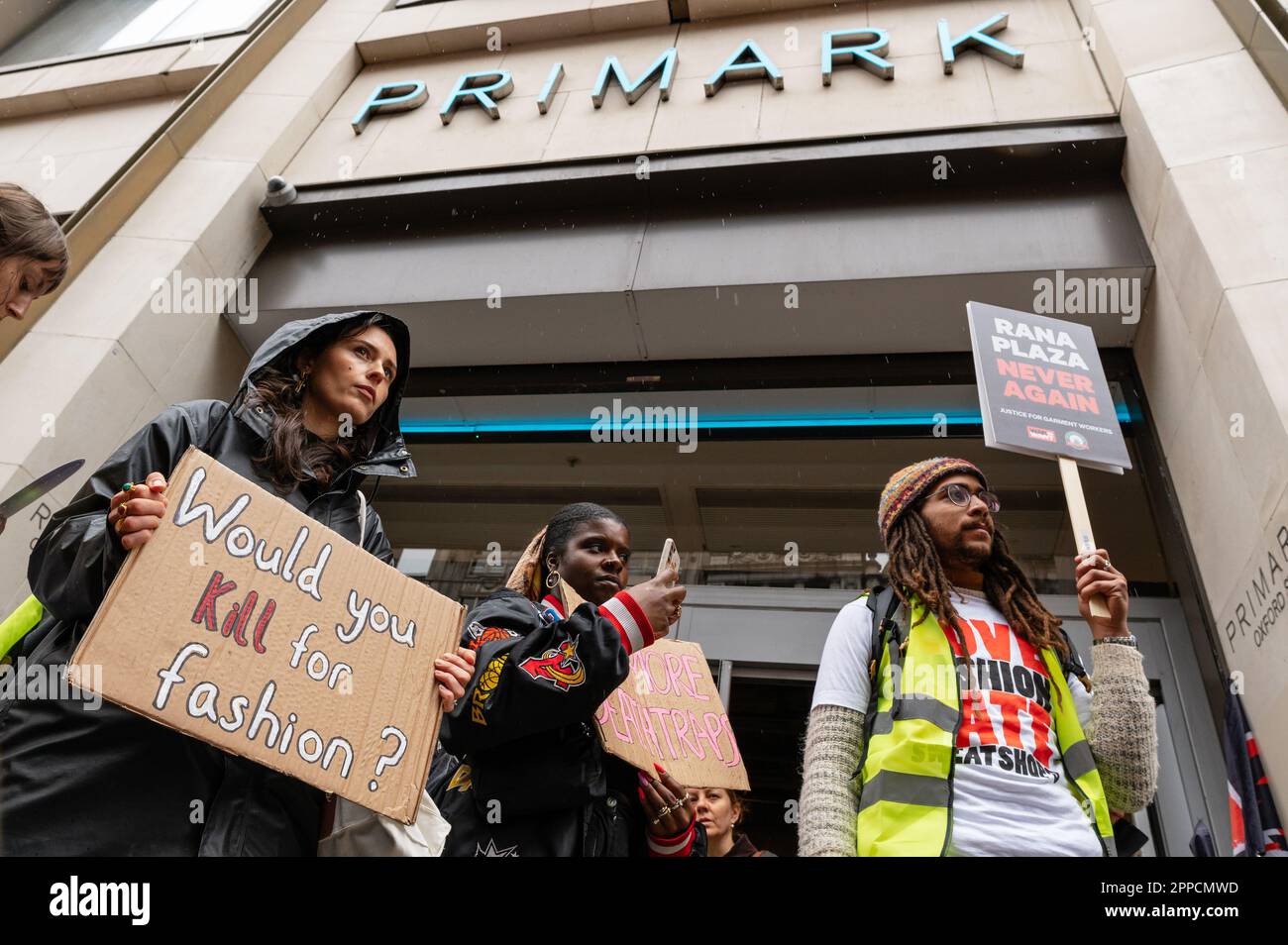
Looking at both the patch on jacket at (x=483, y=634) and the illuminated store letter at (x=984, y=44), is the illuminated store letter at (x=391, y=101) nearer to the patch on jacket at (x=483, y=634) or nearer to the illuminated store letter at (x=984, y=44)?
the illuminated store letter at (x=984, y=44)

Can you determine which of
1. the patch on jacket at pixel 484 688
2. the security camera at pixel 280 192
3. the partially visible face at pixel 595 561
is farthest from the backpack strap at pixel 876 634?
the security camera at pixel 280 192

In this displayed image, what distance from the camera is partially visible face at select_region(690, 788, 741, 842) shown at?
146 inches

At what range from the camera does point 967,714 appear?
9.13 feet

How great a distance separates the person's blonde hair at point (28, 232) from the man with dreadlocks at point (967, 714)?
2734 mm

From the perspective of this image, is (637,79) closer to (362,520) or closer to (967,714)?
(362,520)

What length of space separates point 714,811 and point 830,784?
43.4 inches

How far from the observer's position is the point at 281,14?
8180 millimetres

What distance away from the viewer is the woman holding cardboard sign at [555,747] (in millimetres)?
2502

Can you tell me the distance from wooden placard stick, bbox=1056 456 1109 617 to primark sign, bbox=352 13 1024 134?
4038 millimetres

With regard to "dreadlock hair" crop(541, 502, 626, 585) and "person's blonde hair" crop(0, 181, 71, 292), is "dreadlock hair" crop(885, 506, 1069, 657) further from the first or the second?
"person's blonde hair" crop(0, 181, 71, 292)

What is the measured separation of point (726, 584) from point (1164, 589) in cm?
237

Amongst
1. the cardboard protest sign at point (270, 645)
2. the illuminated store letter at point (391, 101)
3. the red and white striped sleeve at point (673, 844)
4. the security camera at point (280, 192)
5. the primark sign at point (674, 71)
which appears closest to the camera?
the cardboard protest sign at point (270, 645)

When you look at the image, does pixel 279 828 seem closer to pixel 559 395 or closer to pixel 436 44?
pixel 559 395
